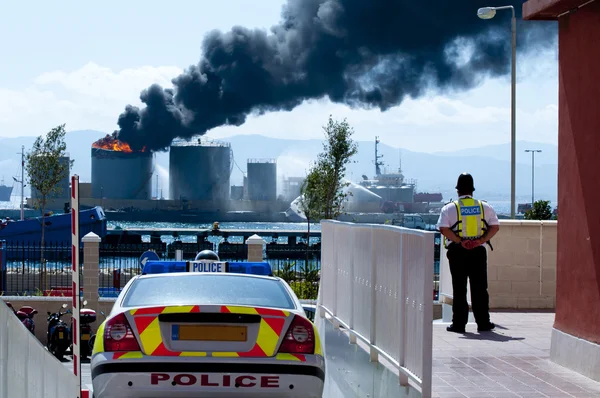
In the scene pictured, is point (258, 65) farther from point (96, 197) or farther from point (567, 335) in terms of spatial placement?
point (96, 197)

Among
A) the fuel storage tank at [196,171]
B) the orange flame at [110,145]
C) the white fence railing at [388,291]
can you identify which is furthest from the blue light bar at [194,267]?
the fuel storage tank at [196,171]

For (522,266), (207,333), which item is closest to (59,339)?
(522,266)

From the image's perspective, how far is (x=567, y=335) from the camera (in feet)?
28.5

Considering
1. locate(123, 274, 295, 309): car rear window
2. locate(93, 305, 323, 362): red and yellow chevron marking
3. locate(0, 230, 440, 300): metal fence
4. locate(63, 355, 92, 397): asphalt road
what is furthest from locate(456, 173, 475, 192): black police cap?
locate(0, 230, 440, 300): metal fence

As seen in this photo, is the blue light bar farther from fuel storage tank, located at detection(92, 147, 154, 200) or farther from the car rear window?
fuel storage tank, located at detection(92, 147, 154, 200)

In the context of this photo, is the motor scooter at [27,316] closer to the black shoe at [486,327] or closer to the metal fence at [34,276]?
the metal fence at [34,276]

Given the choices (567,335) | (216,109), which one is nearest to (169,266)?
(567,335)

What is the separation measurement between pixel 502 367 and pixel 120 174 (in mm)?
187418

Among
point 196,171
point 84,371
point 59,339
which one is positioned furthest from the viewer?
point 196,171

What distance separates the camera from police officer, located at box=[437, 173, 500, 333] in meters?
10.5

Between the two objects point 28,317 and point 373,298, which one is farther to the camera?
point 28,317

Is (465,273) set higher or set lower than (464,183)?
lower

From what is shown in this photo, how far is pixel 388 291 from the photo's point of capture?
27.3 ft

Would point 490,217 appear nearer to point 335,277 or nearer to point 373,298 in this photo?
point 373,298
